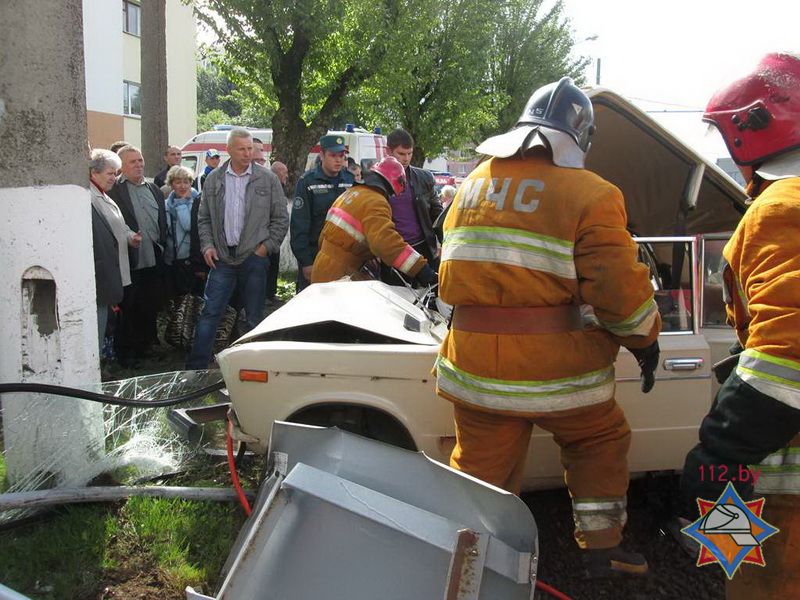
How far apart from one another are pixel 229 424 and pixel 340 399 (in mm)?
621

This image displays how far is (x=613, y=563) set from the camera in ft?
8.09

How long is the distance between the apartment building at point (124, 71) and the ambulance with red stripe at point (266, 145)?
9.76 metres

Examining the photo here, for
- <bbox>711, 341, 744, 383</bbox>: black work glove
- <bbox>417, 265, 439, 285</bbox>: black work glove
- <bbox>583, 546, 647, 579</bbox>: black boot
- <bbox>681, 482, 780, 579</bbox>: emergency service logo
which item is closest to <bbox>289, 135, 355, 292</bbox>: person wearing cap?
<bbox>417, 265, 439, 285</bbox>: black work glove

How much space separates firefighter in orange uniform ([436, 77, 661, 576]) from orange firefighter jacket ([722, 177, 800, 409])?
1.71 ft

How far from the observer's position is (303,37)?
943cm

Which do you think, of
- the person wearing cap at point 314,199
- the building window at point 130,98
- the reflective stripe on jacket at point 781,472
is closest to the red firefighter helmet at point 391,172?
the person wearing cap at point 314,199

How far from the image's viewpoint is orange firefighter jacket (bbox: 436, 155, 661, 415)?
225cm

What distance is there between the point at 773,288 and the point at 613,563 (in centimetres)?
128

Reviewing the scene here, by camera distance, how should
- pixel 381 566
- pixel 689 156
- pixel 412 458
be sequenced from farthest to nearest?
pixel 689 156 < pixel 412 458 < pixel 381 566

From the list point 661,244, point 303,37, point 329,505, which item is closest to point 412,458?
point 329,505

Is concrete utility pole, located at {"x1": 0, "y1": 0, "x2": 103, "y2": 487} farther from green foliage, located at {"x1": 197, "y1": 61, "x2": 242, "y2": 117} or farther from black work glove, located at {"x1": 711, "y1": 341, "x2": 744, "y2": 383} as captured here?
green foliage, located at {"x1": 197, "y1": 61, "x2": 242, "y2": 117}

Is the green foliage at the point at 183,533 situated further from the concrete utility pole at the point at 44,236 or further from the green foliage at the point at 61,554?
the concrete utility pole at the point at 44,236

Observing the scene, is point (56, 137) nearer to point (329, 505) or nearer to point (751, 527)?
point (329, 505)

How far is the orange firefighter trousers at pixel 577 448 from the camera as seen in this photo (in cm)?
244
